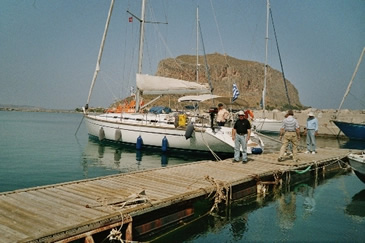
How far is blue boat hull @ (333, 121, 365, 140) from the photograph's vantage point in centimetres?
3272

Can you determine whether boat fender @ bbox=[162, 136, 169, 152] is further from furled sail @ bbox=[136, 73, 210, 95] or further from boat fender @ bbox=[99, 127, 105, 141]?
boat fender @ bbox=[99, 127, 105, 141]

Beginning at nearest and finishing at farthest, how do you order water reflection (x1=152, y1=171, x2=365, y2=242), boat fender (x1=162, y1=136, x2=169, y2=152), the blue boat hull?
water reflection (x1=152, y1=171, x2=365, y2=242), boat fender (x1=162, y1=136, x2=169, y2=152), the blue boat hull

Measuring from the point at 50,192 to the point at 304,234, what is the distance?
638 cm

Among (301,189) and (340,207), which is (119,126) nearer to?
(301,189)

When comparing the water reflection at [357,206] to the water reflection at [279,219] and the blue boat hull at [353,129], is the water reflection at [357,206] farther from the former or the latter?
the blue boat hull at [353,129]

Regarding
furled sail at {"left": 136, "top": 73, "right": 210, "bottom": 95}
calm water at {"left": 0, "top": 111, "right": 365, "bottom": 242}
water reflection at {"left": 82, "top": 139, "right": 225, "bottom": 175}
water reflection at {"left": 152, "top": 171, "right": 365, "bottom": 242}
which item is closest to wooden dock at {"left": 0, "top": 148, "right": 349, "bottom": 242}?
water reflection at {"left": 152, "top": 171, "right": 365, "bottom": 242}

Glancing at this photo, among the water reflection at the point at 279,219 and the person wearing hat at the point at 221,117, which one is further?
the person wearing hat at the point at 221,117

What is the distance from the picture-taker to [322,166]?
15.3 meters

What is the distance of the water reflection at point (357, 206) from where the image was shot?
9610 millimetres

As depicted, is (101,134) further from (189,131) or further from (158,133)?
(189,131)

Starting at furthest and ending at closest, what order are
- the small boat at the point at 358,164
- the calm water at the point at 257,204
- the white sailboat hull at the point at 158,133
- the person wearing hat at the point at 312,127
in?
the white sailboat hull at the point at 158,133
the person wearing hat at the point at 312,127
the small boat at the point at 358,164
the calm water at the point at 257,204

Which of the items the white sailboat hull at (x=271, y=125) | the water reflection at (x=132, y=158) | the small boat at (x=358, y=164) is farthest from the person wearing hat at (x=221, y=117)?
the white sailboat hull at (x=271, y=125)

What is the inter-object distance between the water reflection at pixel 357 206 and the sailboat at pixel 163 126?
18.2ft

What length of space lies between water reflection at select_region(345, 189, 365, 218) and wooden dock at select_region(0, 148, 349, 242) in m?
3.03
